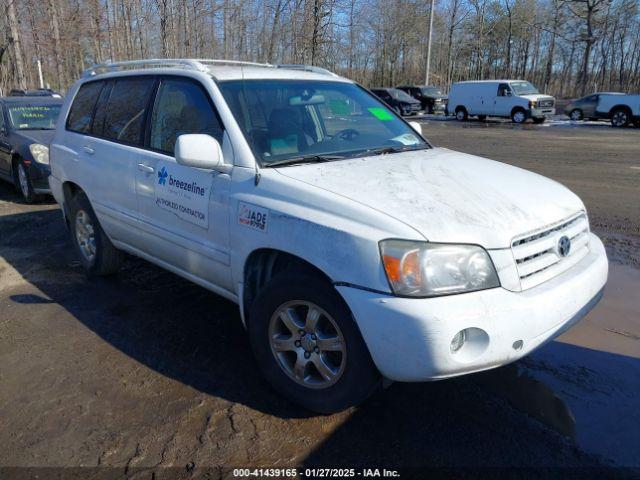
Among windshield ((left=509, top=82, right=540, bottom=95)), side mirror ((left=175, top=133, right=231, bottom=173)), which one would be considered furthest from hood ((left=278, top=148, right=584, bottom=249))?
windshield ((left=509, top=82, right=540, bottom=95))

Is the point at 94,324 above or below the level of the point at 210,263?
below

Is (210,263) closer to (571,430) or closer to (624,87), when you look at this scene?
(571,430)

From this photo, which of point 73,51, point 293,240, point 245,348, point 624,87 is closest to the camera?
point 293,240

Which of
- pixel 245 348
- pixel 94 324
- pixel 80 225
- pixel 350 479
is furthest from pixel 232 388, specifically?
pixel 80 225

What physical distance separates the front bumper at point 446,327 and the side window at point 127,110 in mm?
2503

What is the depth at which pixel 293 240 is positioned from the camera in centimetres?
282

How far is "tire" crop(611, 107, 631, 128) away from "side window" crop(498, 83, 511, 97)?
525 centimetres

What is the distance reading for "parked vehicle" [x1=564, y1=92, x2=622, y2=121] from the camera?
84.5ft

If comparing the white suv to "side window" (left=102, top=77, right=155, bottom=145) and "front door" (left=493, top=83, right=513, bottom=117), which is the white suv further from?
"front door" (left=493, top=83, right=513, bottom=117)

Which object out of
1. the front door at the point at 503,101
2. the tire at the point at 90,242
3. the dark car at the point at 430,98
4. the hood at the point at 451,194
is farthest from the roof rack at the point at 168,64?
the dark car at the point at 430,98

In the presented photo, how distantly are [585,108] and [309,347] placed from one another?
27.8 m

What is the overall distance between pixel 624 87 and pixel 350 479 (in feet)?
182

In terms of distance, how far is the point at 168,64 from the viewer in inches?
163

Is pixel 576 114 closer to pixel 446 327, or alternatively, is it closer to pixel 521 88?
pixel 521 88
